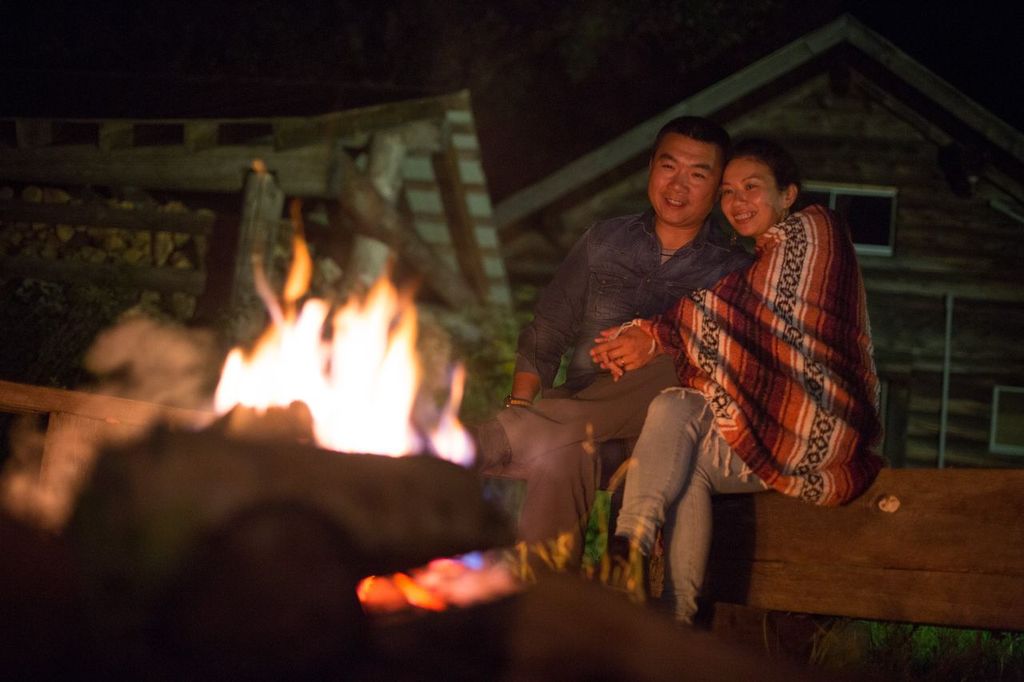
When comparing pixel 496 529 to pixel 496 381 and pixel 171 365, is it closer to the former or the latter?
pixel 171 365

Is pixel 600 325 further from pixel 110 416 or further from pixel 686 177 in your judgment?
pixel 110 416

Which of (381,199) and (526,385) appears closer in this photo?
(526,385)

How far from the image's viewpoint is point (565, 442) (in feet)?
12.3

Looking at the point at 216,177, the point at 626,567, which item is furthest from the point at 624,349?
the point at 216,177

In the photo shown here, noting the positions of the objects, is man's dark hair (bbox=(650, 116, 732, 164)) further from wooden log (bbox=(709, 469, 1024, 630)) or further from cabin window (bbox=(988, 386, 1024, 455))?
cabin window (bbox=(988, 386, 1024, 455))

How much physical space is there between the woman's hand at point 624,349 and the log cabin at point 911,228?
8179 millimetres

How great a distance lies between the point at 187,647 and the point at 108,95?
9.39 meters

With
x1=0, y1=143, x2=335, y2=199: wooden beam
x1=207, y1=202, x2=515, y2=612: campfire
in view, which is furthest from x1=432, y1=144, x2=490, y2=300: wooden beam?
x1=207, y1=202, x2=515, y2=612: campfire

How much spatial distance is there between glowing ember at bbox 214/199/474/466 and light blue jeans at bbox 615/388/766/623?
57 cm

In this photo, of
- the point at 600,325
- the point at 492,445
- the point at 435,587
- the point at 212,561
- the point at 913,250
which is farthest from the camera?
the point at 913,250

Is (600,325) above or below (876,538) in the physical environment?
above

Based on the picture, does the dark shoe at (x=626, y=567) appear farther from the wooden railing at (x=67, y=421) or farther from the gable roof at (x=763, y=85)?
the gable roof at (x=763, y=85)

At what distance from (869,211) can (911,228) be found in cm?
59

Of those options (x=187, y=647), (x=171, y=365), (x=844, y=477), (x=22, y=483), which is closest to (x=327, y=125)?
(x=171, y=365)
